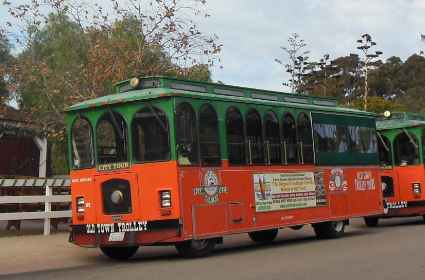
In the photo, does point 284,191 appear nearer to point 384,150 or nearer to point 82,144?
point 82,144

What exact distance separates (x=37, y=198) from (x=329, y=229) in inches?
270

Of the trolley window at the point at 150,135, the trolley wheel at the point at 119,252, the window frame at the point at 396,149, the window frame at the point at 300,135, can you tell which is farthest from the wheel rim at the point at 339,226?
the trolley window at the point at 150,135

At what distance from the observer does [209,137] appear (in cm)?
1271

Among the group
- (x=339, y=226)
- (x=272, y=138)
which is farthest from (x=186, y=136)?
(x=339, y=226)

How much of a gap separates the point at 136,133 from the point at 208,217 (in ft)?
6.52

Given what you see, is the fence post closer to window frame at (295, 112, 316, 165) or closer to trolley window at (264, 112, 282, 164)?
trolley window at (264, 112, 282, 164)

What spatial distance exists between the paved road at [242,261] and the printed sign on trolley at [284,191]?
2.96ft

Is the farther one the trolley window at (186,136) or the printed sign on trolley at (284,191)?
the printed sign on trolley at (284,191)

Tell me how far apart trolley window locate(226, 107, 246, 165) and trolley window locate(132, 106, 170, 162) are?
5.09 ft

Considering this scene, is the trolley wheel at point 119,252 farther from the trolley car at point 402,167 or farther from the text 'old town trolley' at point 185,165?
the trolley car at point 402,167

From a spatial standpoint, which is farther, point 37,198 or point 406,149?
point 406,149

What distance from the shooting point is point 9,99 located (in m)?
28.5

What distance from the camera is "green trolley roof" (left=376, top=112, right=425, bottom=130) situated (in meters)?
20.8

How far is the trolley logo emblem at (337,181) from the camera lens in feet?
53.1
